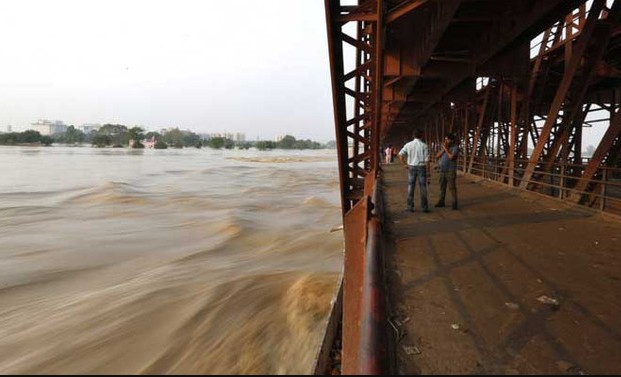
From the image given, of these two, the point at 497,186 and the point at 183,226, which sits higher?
the point at 497,186

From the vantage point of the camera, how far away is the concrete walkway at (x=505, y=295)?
9.06ft

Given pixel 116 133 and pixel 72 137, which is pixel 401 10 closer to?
pixel 116 133

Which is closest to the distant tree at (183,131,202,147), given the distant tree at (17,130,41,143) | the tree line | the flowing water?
the tree line

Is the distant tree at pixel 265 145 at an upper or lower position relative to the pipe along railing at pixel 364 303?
upper

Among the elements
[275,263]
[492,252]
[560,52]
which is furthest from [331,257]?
[560,52]

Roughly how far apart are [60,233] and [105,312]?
26.1ft

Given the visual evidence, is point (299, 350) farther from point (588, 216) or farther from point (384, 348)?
point (588, 216)

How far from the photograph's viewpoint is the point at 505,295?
382cm

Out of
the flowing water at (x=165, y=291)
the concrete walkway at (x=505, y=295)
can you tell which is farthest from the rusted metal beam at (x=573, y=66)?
the flowing water at (x=165, y=291)

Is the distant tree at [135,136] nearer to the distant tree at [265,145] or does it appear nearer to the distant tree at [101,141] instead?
the distant tree at [101,141]

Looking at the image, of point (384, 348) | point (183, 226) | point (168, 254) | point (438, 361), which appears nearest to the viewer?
point (384, 348)

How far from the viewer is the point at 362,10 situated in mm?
6105

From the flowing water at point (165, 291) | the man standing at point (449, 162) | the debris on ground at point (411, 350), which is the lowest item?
the flowing water at point (165, 291)

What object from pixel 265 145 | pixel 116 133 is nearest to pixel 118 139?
pixel 116 133
